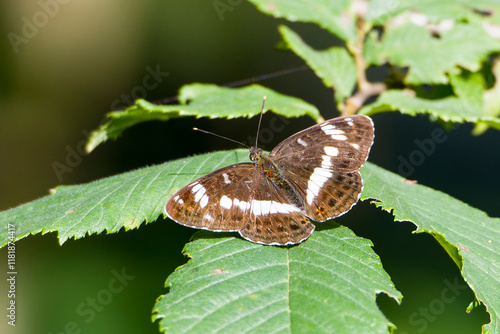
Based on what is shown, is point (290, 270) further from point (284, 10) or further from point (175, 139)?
point (175, 139)

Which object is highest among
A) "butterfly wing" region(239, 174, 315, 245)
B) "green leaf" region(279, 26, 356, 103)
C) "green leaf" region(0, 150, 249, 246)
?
"green leaf" region(0, 150, 249, 246)

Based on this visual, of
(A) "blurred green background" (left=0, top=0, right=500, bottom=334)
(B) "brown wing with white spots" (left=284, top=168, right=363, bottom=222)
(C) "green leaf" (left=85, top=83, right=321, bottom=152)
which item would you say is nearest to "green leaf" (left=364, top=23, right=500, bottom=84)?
(C) "green leaf" (left=85, top=83, right=321, bottom=152)

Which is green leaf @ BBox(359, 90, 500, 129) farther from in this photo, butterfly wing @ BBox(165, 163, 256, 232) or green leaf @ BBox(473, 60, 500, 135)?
butterfly wing @ BBox(165, 163, 256, 232)

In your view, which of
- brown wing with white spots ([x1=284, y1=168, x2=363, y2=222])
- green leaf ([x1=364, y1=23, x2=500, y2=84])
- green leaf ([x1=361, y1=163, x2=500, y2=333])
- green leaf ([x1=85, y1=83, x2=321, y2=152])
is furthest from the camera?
green leaf ([x1=364, y1=23, x2=500, y2=84])

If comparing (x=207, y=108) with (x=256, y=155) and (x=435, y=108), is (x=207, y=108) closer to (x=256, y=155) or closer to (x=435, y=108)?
(x=256, y=155)

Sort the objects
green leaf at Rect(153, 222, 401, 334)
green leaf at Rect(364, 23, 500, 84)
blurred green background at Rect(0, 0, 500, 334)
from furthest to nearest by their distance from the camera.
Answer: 1. blurred green background at Rect(0, 0, 500, 334)
2. green leaf at Rect(364, 23, 500, 84)
3. green leaf at Rect(153, 222, 401, 334)

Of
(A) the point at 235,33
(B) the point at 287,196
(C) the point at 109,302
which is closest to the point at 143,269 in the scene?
(C) the point at 109,302

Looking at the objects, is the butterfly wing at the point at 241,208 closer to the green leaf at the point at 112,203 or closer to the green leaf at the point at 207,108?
the green leaf at the point at 112,203
